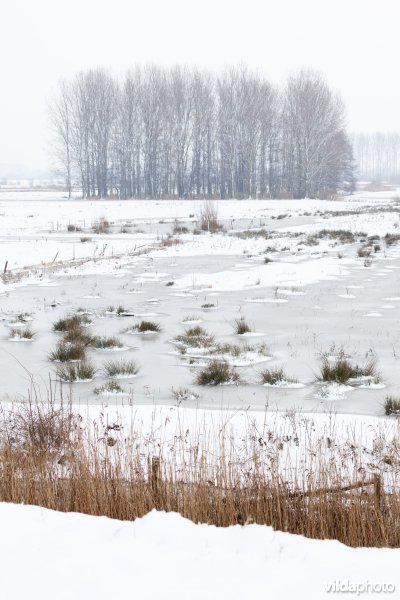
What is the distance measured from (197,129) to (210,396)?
197 ft

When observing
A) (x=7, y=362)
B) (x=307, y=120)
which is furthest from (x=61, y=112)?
(x=7, y=362)

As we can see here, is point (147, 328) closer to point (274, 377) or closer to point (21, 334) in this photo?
point (21, 334)

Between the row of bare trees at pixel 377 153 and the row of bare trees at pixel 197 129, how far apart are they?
3594 inches

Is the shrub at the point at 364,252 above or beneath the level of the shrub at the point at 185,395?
above

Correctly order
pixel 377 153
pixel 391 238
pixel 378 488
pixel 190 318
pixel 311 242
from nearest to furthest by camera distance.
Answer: pixel 378 488, pixel 190 318, pixel 311 242, pixel 391 238, pixel 377 153

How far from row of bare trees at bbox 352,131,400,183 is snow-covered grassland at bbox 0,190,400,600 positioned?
140115 mm

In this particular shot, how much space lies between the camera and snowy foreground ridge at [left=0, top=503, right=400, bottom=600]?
10.5 feet

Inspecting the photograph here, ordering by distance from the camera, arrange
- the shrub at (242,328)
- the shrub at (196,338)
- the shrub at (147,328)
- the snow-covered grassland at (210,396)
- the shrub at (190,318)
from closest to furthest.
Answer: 1. the snow-covered grassland at (210,396)
2. the shrub at (196,338)
3. the shrub at (242,328)
4. the shrub at (147,328)
5. the shrub at (190,318)

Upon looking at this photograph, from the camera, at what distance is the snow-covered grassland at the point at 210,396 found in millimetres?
3418

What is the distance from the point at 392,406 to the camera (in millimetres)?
6230

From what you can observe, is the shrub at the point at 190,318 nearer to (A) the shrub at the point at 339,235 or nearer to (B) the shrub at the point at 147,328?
(B) the shrub at the point at 147,328

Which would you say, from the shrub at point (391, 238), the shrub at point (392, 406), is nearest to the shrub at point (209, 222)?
the shrub at point (391, 238)

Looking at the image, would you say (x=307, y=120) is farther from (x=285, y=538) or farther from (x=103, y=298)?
(x=285, y=538)

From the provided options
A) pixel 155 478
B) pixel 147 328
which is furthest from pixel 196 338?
pixel 155 478
